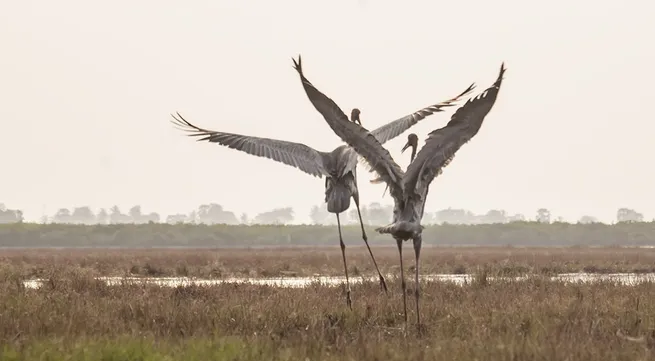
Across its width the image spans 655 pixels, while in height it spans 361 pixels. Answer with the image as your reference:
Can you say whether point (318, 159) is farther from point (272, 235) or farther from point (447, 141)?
point (272, 235)

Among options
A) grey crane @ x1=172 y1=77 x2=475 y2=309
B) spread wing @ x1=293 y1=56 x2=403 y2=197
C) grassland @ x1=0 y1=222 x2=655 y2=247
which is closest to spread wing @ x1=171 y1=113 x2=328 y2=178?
grey crane @ x1=172 y1=77 x2=475 y2=309

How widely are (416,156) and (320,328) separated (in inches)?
97.6

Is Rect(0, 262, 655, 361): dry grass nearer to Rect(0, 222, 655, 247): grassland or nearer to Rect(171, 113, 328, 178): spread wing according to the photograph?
Rect(171, 113, 328, 178): spread wing

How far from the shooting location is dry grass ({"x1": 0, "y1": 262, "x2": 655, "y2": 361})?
383 inches

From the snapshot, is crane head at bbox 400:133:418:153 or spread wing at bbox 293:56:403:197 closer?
spread wing at bbox 293:56:403:197

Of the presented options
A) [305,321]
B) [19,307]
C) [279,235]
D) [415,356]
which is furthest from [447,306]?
[279,235]

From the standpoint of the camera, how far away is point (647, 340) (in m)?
11.2

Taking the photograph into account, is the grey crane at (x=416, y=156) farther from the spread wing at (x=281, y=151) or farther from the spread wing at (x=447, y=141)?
the spread wing at (x=281, y=151)

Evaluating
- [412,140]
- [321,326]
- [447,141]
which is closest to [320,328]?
[321,326]

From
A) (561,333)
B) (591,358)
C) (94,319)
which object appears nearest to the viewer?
(591,358)

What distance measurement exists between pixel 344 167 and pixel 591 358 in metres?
6.79

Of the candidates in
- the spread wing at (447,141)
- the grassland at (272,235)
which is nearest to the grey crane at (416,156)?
the spread wing at (447,141)

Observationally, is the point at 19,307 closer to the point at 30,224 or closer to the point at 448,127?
the point at 448,127

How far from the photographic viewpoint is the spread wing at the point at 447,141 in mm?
11414
